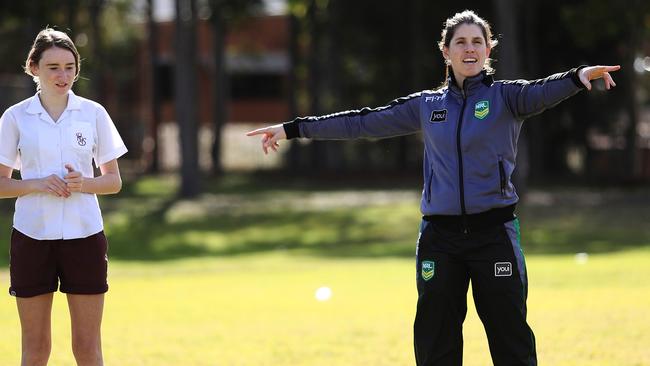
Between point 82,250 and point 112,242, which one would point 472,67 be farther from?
point 112,242

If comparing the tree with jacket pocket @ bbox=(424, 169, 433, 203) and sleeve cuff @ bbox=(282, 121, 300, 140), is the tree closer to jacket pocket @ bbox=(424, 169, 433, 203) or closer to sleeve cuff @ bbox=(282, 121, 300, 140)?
sleeve cuff @ bbox=(282, 121, 300, 140)

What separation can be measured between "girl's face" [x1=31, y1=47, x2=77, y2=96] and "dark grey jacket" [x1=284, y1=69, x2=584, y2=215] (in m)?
2.02

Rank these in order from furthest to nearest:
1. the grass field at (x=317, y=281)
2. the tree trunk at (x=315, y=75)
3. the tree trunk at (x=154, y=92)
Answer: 1. the tree trunk at (x=154, y=92)
2. the tree trunk at (x=315, y=75)
3. the grass field at (x=317, y=281)

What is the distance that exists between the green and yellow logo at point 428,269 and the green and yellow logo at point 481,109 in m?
0.86

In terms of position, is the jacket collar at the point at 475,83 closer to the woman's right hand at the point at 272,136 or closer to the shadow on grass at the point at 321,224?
the woman's right hand at the point at 272,136

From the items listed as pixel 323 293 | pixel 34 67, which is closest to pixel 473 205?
pixel 34 67

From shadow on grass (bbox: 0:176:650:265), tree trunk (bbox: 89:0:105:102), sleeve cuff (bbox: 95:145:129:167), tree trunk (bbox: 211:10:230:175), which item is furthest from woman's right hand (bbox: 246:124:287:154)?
tree trunk (bbox: 89:0:105:102)

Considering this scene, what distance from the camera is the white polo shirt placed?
6.42 meters

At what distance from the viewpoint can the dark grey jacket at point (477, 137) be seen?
6398mm

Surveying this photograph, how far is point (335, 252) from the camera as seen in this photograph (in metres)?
26.9

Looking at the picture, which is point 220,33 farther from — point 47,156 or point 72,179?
point 72,179

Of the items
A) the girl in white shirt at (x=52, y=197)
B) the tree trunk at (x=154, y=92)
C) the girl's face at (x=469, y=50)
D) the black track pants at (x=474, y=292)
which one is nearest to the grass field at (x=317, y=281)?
the black track pants at (x=474, y=292)

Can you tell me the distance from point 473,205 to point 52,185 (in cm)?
229

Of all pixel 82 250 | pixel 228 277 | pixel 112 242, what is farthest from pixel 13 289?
pixel 112 242
